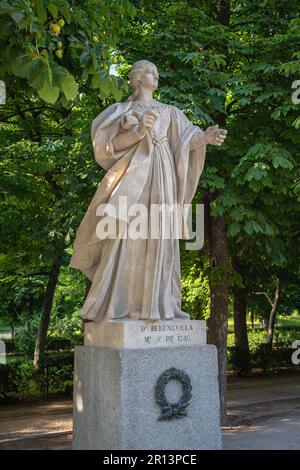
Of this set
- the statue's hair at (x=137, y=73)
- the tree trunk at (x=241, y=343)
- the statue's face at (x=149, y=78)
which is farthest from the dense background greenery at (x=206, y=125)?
the tree trunk at (x=241, y=343)

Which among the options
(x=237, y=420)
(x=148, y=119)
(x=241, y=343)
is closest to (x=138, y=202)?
(x=148, y=119)

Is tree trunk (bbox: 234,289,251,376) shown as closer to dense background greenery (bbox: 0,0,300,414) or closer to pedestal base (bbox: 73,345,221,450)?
dense background greenery (bbox: 0,0,300,414)

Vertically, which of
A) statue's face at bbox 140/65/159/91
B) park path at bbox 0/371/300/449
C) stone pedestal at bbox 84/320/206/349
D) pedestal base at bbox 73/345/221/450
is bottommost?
park path at bbox 0/371/300/449

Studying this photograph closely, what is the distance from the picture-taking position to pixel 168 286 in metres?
6.65

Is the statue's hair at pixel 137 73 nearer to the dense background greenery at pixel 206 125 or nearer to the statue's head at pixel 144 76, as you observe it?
the statue's head at pixel 144 76

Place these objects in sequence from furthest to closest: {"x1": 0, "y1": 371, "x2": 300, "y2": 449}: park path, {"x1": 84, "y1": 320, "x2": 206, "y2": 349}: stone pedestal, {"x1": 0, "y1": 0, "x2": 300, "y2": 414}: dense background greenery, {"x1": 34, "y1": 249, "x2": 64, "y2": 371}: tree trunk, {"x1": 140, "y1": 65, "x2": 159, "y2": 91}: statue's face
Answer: {"x1": 34, "y1": 249, "x2": 64, "y2": 371}: tree trunk → {"x1": 0, "y1": 0, "x2": 300, "y2": 414}: dense background greenery → {"x1": 0, "y1": 371, "x2": 300, "y2": 449}: park path → {"x1": 140, "y1": 65, "x2": 159, "y2": 91}: statue's face → {"x1": 84, "y1": 320, "x2": 206, "y2": 349}: stone pedestal

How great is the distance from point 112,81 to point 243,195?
5725mm

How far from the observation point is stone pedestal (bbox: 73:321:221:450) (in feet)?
19.4

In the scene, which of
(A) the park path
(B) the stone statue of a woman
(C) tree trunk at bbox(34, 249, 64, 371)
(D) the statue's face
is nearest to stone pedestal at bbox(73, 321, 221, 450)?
(B) the stone statue of a woman

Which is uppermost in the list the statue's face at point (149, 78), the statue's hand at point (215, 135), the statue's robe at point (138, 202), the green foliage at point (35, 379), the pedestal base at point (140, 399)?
the statue's face at point (149, 78)

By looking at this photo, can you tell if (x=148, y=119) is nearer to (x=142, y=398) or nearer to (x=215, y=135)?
(x=215, y=135)

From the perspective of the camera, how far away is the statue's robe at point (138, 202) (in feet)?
21.5

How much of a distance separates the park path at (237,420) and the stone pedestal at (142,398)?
188cm

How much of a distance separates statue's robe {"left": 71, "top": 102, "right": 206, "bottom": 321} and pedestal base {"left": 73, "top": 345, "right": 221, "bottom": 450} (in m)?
0.44
